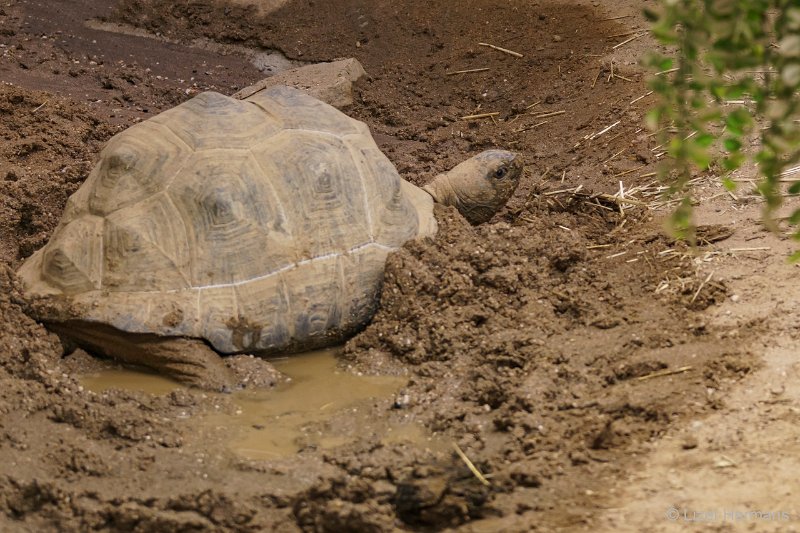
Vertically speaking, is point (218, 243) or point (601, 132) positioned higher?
point (218, 243)

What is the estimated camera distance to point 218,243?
15.7 ft

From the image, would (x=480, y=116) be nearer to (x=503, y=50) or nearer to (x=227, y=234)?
(x=503, y=50)

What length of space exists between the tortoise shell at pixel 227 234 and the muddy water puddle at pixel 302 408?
243 mm

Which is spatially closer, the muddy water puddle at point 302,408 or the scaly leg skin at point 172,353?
the muddy water puddle at point 302,408

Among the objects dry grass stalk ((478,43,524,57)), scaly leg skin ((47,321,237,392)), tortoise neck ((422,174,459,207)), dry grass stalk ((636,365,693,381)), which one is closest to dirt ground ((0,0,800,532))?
dry grass stalk ((636,365,693,381))

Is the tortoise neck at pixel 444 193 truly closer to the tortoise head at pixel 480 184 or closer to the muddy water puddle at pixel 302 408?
the tortoise head at pixel 480 184

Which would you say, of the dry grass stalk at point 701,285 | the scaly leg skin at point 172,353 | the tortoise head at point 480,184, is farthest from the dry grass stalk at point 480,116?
the scaly leg skin at point 172,353

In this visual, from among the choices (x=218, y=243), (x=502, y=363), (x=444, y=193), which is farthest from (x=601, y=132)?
(x=218, y=243)

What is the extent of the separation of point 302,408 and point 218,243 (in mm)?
915

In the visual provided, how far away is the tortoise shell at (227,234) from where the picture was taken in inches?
185

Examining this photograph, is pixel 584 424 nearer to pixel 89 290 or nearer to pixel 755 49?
pixel 755 49

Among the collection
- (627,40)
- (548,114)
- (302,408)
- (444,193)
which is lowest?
(302,408)

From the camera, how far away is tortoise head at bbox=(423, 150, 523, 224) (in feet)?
20.1

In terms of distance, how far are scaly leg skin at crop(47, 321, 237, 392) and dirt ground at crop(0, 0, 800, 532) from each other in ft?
0.40
